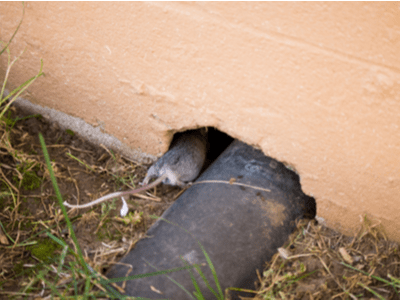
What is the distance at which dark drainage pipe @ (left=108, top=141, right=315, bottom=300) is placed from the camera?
1.13 meters

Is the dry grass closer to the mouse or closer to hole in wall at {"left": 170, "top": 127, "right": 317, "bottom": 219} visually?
hole in wall at {"left": 170, "top": 127, "right": 317, "bottom": 219}

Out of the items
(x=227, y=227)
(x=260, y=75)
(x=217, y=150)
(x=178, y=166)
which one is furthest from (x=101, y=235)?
(x=260, y=75)

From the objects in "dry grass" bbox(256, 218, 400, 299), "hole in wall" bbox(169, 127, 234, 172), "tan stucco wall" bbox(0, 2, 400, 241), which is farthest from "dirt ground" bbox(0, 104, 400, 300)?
"hole in wall" bbox(169, 127, 234, 172)

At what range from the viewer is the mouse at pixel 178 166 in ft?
4.91

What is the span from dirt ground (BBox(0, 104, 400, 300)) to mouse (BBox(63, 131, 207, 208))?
83 mm

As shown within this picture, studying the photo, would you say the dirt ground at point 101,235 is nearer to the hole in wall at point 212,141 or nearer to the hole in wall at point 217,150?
the hole in wall at point 217,150

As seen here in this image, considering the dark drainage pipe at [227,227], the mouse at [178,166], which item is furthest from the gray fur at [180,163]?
the dark drainage pipe at [227,227]

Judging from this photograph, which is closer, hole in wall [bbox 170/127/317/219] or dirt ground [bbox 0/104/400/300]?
dirt ground [bbox 0/104/400/300]

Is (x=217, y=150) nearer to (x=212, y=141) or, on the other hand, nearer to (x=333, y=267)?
(x=212, y=141)

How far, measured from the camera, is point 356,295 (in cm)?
119

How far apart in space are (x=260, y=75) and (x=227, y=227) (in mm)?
602

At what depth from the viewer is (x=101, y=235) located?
140cm

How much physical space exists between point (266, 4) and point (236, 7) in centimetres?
10

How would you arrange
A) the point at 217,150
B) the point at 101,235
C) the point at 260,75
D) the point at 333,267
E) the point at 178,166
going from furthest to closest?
1. the point at 217,150
2. the point at 178,166
3. the point at 101,235
4. the point at 333,267
5. the point at 260,75
